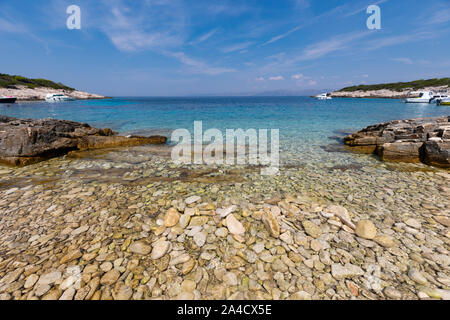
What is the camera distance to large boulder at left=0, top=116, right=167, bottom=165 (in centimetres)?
911

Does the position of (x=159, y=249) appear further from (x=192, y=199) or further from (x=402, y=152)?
(x=402, y=152)

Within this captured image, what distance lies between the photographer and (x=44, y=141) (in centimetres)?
1016

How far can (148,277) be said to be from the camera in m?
3.16

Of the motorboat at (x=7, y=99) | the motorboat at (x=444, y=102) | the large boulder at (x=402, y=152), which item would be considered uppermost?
the motorboat at (x=7, y=99)

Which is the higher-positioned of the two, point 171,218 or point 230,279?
point 171,218

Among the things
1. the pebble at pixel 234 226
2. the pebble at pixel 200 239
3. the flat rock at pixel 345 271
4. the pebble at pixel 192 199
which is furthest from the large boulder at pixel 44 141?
the flat rock at pixel 345 271

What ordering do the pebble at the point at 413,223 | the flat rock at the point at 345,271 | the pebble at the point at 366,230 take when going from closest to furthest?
the flat rock at the point at 345,271 → the pebble at the point at 366,230 → the pebble at the point at 413,223

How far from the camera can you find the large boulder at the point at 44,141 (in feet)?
29.9

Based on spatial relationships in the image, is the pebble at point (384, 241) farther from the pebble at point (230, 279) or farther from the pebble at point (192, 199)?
the pebble at point (192, 199)

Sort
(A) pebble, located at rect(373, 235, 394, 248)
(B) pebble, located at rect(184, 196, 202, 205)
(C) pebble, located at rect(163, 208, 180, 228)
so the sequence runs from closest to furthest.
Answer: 1. (A) pebble, located at rect(373, 235, 394, 248)
2. (C) pebble, located at rect(163, 208, 180, 228)
3. (B) pebble, located at rect(184, 196, 202, 205)

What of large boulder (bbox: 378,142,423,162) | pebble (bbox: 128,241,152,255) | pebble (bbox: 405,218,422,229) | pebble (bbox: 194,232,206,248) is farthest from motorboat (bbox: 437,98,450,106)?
pebble (bbox: 128,241,152,255)

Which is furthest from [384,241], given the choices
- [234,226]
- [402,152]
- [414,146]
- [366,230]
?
[414,146]

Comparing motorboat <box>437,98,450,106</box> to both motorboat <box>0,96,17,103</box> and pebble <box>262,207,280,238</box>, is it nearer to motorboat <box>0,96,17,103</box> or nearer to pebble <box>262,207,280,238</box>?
pebble <box>262,207,280,238</box>
